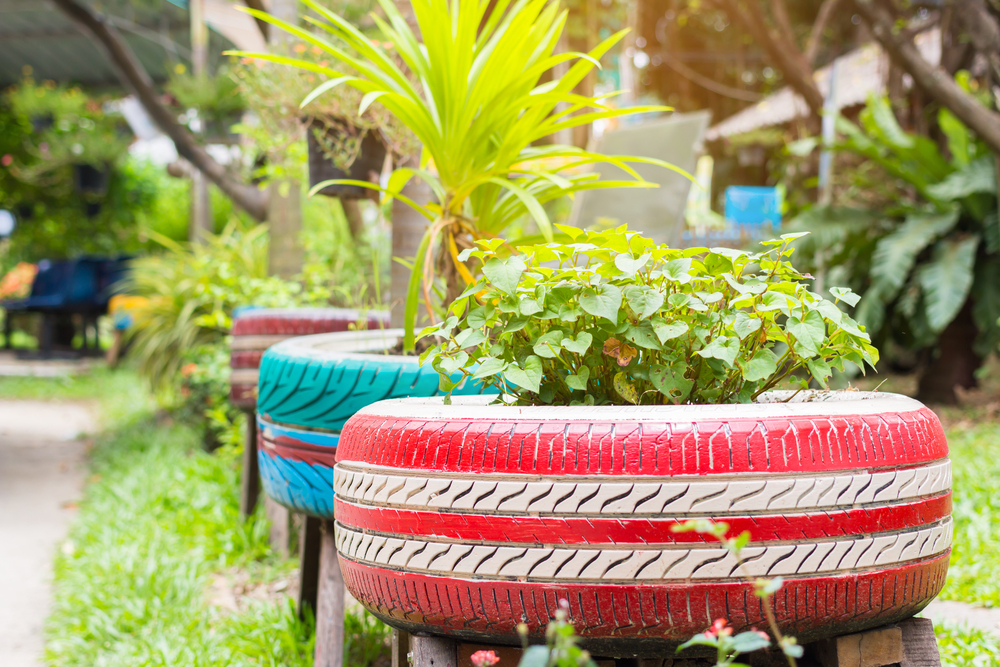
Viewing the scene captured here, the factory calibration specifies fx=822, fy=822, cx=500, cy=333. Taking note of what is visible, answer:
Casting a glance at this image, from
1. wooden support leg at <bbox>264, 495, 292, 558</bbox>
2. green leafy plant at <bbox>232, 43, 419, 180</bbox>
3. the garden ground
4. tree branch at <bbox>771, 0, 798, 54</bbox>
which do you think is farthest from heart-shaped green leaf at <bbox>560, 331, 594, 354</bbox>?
tree branch at <bbox>771, 0, 798, 54</bbox>

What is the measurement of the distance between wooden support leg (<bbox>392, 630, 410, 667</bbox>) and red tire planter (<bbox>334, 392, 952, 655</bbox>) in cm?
36

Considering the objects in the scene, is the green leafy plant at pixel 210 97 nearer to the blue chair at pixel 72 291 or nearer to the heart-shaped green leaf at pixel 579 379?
the blue chair at pixel 72 291

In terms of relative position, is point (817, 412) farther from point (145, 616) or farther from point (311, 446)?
point (145, 616)

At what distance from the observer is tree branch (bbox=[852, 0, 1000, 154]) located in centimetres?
466

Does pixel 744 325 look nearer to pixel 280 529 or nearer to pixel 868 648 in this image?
pixel 868 648

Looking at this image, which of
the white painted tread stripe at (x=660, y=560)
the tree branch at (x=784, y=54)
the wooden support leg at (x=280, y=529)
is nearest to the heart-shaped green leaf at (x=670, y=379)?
the white painted tread stripe at (x=660, y=560)

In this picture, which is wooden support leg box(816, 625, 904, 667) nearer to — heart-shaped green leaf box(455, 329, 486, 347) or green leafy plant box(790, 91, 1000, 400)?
heart-shaped green leaf box(455, 329, 486, 347)

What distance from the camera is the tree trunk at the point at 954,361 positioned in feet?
18.2

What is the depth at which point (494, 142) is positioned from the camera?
6.93 ft

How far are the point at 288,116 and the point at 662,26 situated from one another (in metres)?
11.8

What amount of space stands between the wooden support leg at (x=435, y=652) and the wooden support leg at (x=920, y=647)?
0.67 m

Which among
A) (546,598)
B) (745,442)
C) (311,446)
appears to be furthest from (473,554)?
(311,446)

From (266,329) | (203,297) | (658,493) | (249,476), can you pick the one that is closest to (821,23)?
(203,297)

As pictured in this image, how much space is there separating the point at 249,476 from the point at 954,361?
4.68 meters
